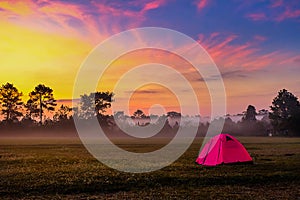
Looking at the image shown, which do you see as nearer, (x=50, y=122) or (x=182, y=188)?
(x=182, y=188)

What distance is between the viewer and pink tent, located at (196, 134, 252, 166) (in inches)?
1167

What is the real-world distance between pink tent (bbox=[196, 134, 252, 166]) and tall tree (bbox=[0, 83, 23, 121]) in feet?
433

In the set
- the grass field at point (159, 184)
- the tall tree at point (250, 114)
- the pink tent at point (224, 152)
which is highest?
the tall tree at point (250, 114)

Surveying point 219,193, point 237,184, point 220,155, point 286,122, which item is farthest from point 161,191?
point 286,122

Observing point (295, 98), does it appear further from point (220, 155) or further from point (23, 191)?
point (23, 191)

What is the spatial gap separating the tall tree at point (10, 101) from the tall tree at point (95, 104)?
26920mm

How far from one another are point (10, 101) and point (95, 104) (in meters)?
34.9

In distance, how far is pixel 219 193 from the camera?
18062 mm

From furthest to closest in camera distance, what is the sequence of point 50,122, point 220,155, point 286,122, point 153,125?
1. point 153,125
2. point 50,122
3. point 286,122
4. point 220,155

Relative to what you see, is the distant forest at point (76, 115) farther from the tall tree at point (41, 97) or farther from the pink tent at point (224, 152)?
the pink tent at point (224, 152)

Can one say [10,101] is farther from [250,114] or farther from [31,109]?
[250,114]

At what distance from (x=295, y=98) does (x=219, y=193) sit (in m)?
154

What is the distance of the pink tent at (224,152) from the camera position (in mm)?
29639

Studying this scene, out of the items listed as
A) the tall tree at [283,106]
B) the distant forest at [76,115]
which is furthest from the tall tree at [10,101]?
the tall tree at [283,106]
